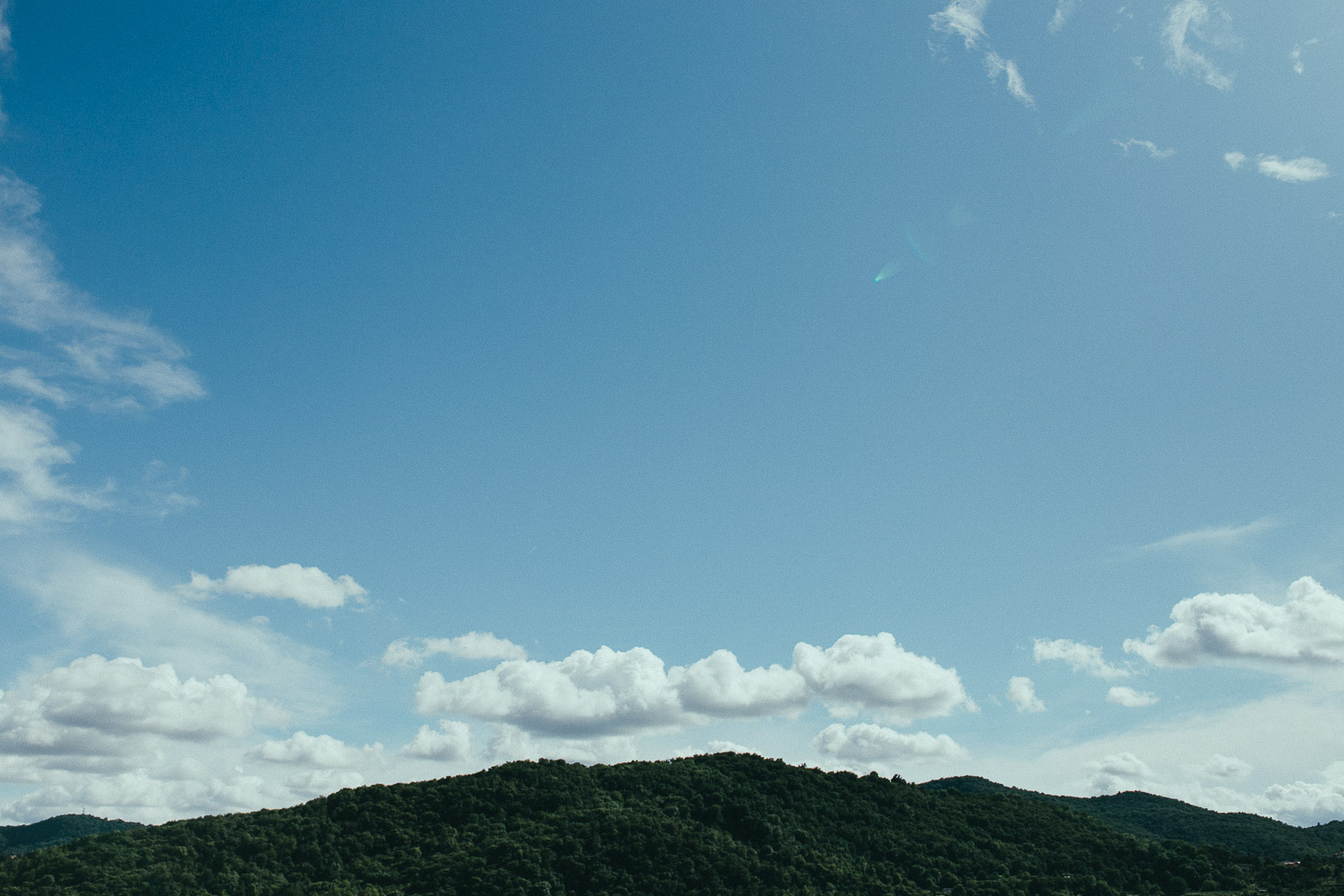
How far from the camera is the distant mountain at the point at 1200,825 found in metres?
117

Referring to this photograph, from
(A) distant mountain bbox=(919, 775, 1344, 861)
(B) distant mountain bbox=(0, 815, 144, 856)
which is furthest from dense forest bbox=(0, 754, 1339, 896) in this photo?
(B) distant mountain bbox=(0, 815, 144, 856)

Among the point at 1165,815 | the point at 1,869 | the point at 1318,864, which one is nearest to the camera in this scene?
the point at 1,869

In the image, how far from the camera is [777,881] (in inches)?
2667

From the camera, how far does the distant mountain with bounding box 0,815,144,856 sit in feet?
413

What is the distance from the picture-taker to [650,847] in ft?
227

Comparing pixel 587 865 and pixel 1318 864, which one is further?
pixel 1318 864

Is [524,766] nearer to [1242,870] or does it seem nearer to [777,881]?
[777,881]

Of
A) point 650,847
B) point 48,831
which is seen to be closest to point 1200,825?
point 650,847

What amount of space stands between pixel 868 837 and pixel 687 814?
61.2ft

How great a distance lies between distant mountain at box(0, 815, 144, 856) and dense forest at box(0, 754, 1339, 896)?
82.5 metres

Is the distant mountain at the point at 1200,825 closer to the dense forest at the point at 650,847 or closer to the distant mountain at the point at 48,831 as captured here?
the dense forest at the point at 650,847

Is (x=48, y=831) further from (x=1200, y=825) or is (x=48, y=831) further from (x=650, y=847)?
(x=1200, y=825)

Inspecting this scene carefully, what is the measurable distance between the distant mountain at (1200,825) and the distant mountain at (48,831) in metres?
136

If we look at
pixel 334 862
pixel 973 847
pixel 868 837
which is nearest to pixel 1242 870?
pixel 973 847
